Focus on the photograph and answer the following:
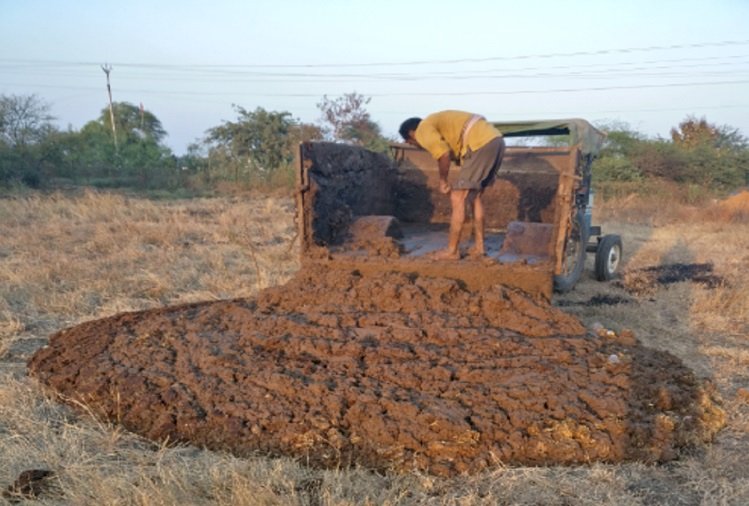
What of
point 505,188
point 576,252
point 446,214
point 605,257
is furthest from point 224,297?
point 605,257

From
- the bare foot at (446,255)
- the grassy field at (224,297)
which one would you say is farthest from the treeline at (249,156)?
the bare foot at (446,255)

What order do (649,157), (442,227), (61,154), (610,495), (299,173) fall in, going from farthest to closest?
(61,154) < (649,157) < (442,227) < (299,173) < (610,495)

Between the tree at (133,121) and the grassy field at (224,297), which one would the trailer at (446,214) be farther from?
the tree at (133,121)

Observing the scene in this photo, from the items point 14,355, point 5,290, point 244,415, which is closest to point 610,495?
point 244,415

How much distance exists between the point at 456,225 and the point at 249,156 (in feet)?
66.8

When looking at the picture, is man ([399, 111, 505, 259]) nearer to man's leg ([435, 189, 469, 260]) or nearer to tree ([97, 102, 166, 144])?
man's leg ([435, 189, 469, 260])

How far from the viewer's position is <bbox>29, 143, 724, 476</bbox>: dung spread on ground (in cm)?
277

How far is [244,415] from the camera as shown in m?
2.96

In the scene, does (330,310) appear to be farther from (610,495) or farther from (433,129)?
(610,495)

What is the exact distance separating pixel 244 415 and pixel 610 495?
1.70 meters

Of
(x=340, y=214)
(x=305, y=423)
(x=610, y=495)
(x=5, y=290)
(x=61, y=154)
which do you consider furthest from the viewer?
(x=61, y=154)

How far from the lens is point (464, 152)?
4836mm

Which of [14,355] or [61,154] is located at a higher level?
[61,154]

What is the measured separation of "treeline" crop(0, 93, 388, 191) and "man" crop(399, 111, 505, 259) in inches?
552
